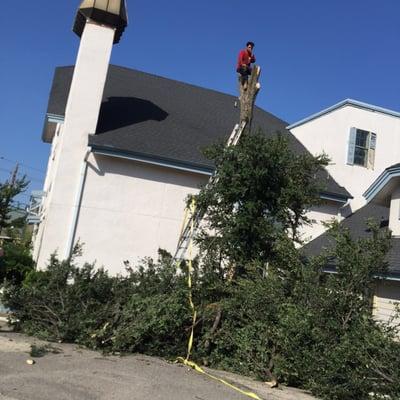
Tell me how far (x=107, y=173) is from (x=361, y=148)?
9239 mm

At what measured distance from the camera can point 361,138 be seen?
1814 centimetres

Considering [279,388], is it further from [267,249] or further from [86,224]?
[86,224]

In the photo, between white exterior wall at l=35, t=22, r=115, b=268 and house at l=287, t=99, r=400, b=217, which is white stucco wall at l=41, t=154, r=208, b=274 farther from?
house at l=287, t=99, r=400, b=217

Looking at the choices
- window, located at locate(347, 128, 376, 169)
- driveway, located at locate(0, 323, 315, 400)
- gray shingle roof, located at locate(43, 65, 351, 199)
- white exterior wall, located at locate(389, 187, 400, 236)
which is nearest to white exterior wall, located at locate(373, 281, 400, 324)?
white exterior wall, located at locate(389, 187, 400, 236)

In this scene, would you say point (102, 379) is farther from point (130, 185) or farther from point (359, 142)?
point (359, 142)

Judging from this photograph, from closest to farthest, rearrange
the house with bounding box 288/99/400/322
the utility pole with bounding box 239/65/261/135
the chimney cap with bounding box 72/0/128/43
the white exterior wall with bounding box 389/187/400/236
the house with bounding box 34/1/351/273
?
the utility pole with bounding box 239/65/261/135
the white exterior wall with bounding box 389/187/400/236
the house with bounding box 34/1/351/273
the chimney cap with bounding box 72/0/128/43
the house with bounding box 288/99/400/322

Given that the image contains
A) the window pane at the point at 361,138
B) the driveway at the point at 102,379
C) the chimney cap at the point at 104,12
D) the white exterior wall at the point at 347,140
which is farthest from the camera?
the window pane at the point at 361,138

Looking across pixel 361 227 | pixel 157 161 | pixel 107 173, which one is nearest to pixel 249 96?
pixel 157 161

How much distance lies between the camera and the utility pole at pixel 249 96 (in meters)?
10.3

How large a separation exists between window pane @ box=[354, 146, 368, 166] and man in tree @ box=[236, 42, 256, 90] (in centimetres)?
857

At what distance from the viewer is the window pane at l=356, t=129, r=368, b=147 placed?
1808cm

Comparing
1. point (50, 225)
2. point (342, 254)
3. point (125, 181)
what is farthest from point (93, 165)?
point (342, 254)

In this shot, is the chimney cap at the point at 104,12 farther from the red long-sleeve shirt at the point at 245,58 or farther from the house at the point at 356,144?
the house at the point at 356,144

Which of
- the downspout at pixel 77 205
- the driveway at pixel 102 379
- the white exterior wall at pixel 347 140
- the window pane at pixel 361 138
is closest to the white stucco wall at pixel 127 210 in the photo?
the downspout at pixel 77 205
